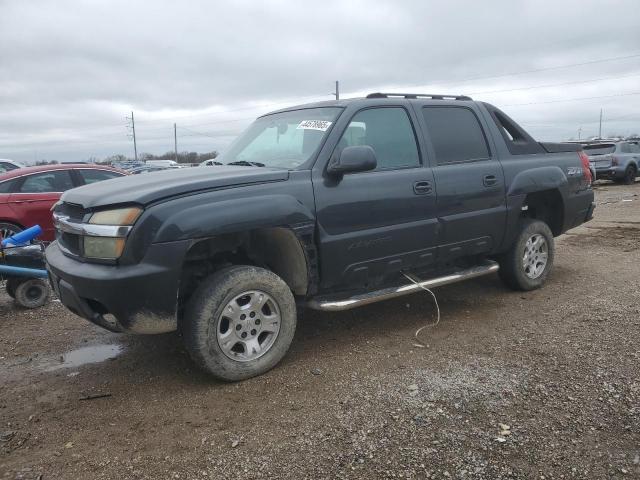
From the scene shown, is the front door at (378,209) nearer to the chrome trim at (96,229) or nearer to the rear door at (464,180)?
the rear door at (464,180)

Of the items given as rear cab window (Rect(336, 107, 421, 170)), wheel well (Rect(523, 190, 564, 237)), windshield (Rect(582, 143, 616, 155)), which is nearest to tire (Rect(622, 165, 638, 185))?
windshield (Rect(582, 143, 616, 155))

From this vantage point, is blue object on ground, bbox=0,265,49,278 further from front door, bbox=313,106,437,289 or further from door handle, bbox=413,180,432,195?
door handle, bbox=413,180,432,195

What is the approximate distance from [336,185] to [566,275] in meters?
3.59

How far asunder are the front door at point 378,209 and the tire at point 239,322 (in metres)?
0.45

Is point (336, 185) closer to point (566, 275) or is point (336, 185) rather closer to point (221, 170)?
point (221, 170)

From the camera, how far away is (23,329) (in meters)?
4.76

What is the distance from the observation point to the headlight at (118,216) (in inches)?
120

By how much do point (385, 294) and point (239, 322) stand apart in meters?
1.20

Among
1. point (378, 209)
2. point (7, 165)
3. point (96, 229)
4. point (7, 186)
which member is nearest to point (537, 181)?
point (378, 209)

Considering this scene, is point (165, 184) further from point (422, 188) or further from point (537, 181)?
point (537, 181)

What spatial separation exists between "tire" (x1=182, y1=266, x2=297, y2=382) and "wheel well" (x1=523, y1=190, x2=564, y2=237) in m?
3.15

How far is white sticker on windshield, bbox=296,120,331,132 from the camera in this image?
13.0 feet

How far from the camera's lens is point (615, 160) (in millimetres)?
17734

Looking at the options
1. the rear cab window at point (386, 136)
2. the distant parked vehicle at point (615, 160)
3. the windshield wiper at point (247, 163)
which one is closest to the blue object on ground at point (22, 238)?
the windshield wiper at point (247, 163)
